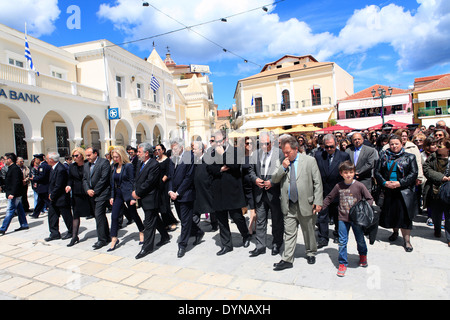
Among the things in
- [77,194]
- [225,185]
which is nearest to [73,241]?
[77,194]

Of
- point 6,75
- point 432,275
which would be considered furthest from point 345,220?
point 6,75

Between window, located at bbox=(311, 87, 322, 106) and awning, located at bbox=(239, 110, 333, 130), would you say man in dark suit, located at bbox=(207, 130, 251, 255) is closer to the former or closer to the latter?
awning, located at bbox=(239, 110, 333, 130)

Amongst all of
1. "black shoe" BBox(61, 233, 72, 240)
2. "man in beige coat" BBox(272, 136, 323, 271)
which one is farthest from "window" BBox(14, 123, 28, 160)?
"man in beige coat" BBox(272, 136, 323, 271)

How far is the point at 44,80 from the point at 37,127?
240 centimetres

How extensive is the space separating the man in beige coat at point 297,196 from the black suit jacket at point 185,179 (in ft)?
5.08

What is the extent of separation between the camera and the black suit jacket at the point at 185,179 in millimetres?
4766

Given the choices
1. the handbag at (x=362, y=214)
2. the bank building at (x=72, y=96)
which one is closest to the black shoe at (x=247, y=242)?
the handbag at (x=362, y=214)

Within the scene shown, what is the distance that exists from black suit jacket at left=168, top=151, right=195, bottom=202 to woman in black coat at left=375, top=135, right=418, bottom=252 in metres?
3.07

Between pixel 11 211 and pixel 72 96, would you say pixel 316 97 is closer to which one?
pixel 72 96

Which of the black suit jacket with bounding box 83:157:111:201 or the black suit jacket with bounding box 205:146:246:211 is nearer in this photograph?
the black suit jacket with bounding box 205:146:246:211

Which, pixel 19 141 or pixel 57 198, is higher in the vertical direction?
pixel 19 141

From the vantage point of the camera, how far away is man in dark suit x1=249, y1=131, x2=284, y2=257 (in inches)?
171

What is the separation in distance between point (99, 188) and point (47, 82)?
11.4 metres

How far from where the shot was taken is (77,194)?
17.9 feet
